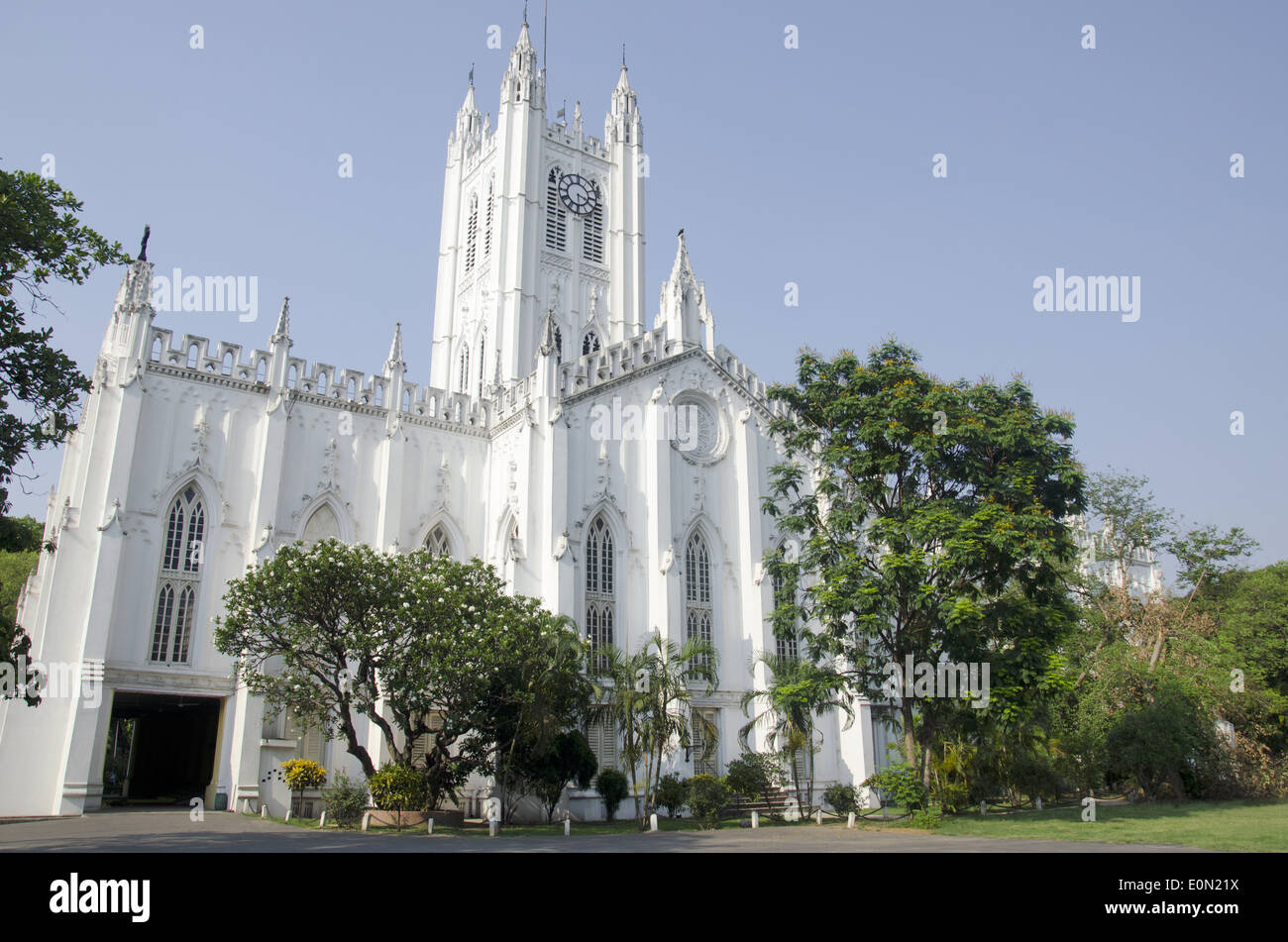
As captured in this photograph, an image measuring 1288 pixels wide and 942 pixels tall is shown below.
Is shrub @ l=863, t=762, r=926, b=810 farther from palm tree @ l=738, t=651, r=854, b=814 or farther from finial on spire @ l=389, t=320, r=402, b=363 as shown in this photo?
finial on spire @ l=389, t=320, r=402, b=363

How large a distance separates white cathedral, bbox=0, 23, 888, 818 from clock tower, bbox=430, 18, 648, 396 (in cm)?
1283

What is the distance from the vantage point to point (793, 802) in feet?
105

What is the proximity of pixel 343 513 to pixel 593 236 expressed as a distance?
27853mm

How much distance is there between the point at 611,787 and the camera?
28438 mm

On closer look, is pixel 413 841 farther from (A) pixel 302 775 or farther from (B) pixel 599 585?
(B) pixel 599 585

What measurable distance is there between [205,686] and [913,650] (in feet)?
70.9

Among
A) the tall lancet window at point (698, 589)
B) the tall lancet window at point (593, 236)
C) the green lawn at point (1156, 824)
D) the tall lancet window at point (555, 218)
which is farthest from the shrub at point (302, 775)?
the tall lancet window at point (593, 236)

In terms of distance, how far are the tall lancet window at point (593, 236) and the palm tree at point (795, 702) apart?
28.2 m

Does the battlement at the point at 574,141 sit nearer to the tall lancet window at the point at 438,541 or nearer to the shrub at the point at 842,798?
the tall lancet window at the point at 438,541

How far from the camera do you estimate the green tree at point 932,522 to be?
25125mm

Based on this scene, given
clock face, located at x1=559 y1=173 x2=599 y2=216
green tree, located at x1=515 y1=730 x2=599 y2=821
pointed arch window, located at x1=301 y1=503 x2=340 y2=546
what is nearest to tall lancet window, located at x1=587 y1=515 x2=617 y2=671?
green tree, located at x1=515 y1=730 x2=599 y2=821

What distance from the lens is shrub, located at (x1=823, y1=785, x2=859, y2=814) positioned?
30578 millimetres
